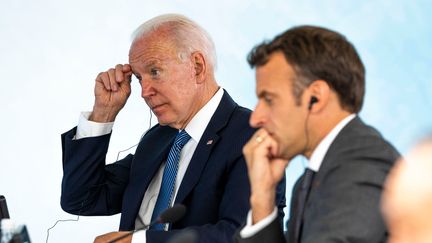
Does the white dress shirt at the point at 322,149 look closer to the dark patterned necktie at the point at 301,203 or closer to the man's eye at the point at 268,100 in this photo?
the dark patterned necktie at the point at 301,203

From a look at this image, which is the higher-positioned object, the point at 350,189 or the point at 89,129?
the point at 89,129

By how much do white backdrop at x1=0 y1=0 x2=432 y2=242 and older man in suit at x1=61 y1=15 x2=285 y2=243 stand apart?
1.59m

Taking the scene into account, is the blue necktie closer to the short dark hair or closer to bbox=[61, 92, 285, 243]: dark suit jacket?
bbox=[61, 92, 285, 243]: dark suit jacket

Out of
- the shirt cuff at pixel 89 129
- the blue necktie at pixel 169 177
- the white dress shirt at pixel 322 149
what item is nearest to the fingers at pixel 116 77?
the shirt cuff at pixel 89 129

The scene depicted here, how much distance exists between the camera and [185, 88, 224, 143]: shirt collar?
8.93 feet

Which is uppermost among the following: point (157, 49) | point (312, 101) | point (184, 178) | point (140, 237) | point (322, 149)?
point (157, 49)

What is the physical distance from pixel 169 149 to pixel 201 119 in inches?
6.4

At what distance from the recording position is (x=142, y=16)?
179 inches

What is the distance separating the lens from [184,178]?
2604 millimetres

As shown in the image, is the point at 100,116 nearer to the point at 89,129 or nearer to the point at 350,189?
the point at 89,129

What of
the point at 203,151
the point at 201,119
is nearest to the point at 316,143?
the point at 203,151

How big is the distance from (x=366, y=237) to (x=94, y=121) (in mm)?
1351

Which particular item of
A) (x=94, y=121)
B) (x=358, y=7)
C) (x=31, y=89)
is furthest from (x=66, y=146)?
(x=358, y=7)

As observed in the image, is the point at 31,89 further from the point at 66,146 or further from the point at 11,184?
the point at 66,146
